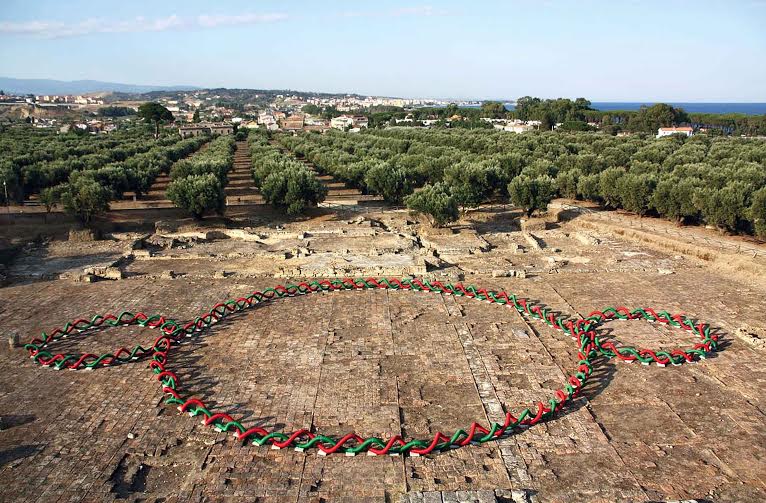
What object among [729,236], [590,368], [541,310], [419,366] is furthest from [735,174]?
[419,366]

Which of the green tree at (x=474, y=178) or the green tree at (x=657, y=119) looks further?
the green tree at (x=657, y=119)

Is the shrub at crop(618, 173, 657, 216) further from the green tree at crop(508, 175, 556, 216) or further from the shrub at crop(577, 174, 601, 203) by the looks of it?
the green tree at crop(508, 175, 556, 216)

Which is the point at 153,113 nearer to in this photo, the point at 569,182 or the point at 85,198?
the point at 85,198

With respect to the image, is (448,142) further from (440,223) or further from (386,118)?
(386,118)

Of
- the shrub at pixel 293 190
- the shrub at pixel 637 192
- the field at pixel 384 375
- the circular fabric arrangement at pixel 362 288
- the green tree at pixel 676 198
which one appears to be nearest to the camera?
the field at pixel 384 375

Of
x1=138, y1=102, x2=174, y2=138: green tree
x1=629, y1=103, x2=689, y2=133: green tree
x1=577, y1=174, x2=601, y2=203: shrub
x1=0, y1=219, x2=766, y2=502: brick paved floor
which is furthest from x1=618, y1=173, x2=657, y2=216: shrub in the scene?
x1=138, y1=102, x2=174, y2=138: green tree

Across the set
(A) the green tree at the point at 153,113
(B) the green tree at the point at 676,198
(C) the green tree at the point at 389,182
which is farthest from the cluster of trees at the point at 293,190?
(A) the green tree at the point at 153,113

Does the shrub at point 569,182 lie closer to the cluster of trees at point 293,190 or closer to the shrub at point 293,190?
the cluster of trees at point 293,190
